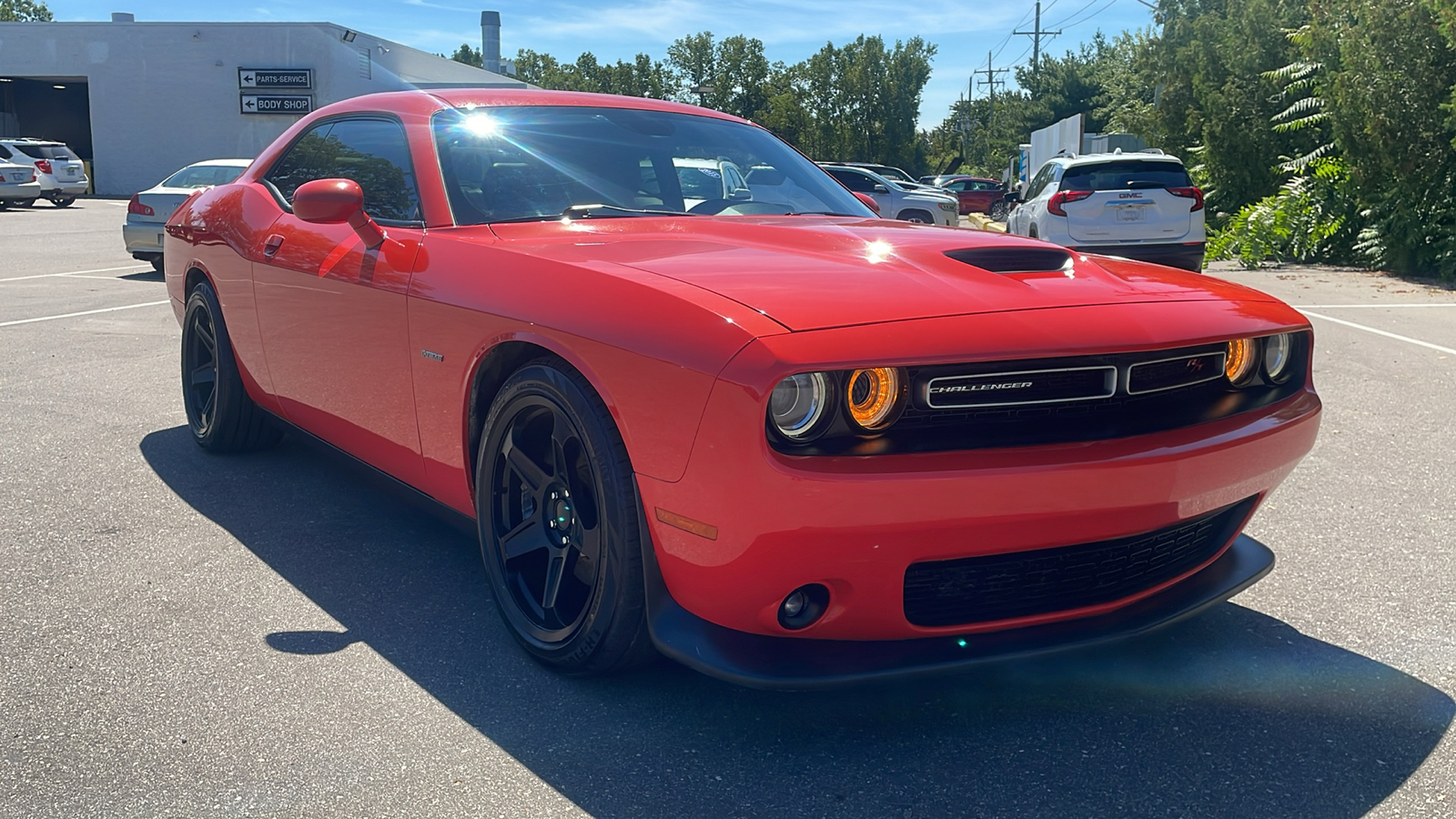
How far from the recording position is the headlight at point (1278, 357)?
2.90 m

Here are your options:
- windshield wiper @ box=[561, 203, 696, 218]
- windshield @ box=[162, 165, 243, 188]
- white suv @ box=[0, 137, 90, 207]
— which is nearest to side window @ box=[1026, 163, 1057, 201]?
windshield @ box=[162, 165, 243, 188]

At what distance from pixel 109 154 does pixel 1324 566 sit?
45102 mm

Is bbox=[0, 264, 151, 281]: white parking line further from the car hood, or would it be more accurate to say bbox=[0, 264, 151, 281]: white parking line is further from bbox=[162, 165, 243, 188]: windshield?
the car hood

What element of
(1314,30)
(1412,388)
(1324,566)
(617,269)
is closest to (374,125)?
(617,269)

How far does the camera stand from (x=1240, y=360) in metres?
2.84

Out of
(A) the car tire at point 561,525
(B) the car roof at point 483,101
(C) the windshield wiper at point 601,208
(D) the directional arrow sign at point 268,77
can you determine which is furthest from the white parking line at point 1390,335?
(D) the directional arrow sign at point 268,77

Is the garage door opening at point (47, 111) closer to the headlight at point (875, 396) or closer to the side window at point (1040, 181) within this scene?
the side window at point (1040, 181)

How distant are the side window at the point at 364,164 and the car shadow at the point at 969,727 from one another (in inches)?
46.1

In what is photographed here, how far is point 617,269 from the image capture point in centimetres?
264

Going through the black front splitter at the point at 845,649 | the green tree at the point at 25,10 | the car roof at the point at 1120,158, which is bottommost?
the black front splitter at the point at 845,649

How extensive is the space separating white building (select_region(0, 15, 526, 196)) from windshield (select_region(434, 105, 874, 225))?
126ft

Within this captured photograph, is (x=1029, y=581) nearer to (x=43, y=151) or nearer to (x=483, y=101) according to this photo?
(x=483, y=101)

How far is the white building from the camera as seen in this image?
39844 millimetres

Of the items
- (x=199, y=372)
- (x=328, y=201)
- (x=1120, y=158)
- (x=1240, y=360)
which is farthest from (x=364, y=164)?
(x=1120, y=158)
